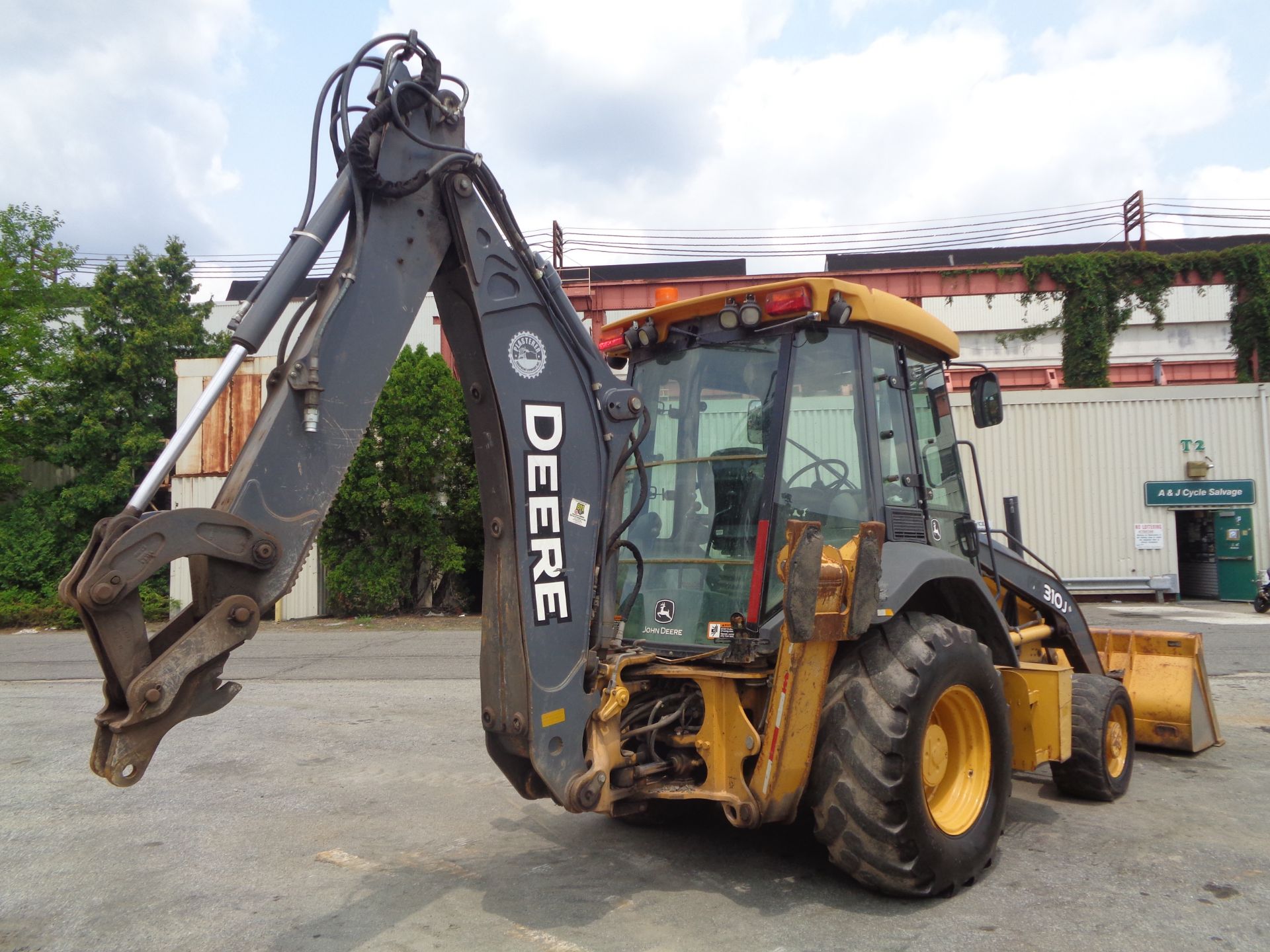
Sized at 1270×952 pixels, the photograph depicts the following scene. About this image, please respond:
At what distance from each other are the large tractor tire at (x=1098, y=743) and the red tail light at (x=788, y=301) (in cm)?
308

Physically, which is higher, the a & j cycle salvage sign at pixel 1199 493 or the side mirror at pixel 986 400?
the side mirror at pixel 986 400

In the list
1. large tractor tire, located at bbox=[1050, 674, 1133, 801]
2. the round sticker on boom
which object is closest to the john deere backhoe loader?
the round sticker on boom

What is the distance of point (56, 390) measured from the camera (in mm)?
22047

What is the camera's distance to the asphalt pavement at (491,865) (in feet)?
12.5

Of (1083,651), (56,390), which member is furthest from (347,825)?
(56,390)

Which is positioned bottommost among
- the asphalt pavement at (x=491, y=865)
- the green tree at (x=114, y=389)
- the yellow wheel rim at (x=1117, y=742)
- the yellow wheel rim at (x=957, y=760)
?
the asphalt pavement at (x=491, y=865)

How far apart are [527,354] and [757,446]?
120 centimetres

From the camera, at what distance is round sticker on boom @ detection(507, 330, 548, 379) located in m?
3.91

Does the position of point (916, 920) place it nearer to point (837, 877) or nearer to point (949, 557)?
point (837, 877)

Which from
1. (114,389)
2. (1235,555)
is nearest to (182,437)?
(1235,555)

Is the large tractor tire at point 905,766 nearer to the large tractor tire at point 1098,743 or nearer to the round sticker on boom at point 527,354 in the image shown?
the large tractor tire at point 1098,743

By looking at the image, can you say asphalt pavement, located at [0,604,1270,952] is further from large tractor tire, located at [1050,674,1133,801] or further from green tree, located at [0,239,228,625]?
green tree, located at [0,239,228,625]

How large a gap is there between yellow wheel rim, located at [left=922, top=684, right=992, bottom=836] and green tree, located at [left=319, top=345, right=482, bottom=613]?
1331 centimetres

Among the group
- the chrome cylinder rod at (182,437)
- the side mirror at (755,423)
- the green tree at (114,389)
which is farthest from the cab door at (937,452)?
the green tree at (114,389)
